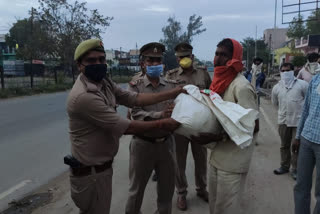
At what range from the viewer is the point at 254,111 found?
1984mm

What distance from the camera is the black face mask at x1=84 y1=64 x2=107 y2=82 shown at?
207 cm

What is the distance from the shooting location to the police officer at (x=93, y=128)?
6.34ft

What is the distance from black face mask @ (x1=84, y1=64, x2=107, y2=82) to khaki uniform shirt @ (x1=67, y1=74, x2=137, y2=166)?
0.14 feet

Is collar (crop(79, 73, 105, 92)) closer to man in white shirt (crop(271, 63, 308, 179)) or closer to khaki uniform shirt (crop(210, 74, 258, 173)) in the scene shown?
khaki uniform shirt (crop(210, 74, 258, 173))

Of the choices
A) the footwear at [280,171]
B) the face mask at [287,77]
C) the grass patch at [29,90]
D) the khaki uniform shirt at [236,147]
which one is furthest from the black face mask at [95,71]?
the grass patch at [29,90]

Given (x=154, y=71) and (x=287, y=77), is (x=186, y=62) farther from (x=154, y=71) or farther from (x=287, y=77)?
(x=287, y=77)

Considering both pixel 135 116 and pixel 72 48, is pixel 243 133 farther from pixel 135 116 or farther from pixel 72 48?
pixel 72 48

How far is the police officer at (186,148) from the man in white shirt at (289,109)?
4.54 feet

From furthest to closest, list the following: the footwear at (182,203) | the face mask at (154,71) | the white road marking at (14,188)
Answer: the white road marking at (14,188), the footwear at (182,203), the face mask at (154,71)

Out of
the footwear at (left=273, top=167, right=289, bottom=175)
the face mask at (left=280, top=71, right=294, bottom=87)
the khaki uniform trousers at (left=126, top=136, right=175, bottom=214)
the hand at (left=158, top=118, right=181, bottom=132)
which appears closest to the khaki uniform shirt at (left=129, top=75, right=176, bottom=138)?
the khaki uniform trousers at (left=126, top=136, right=175, bottom=214)

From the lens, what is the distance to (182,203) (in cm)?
329

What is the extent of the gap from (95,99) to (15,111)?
9407 mm

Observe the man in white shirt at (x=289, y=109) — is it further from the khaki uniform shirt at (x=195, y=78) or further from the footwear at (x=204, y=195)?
the footwear at (x=204, y=195)

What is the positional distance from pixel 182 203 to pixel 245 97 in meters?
1.73
